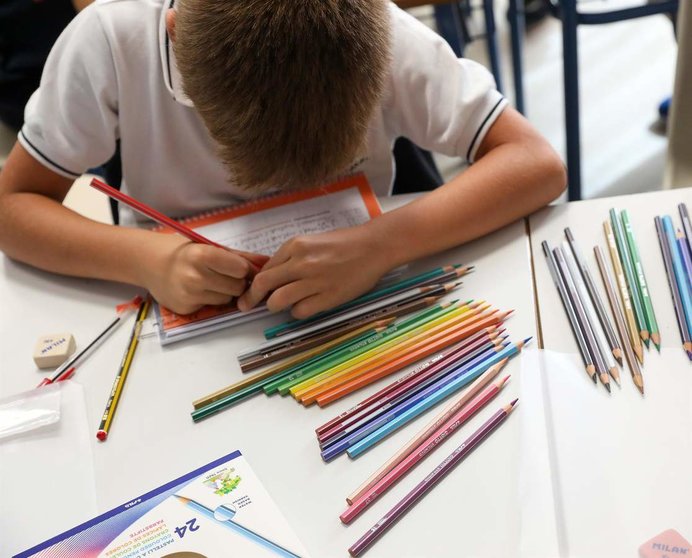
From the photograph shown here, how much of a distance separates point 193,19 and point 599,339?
0.51 metres

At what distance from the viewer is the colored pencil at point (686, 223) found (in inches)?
30.9

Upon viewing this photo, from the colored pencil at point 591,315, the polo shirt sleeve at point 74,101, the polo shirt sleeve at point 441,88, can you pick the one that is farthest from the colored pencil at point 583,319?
the polo shirt sleeve at point 74,101

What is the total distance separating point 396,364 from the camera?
71cm

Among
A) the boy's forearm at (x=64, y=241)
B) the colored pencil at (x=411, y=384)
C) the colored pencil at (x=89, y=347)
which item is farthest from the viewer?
the boy's forearm at (x=64, y=241)

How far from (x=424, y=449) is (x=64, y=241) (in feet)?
1.81

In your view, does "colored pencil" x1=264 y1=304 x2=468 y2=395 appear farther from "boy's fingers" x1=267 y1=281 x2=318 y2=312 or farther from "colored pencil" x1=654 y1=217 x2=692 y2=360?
"colored pencil" x1=654 y1=217 x2=692 y2=360

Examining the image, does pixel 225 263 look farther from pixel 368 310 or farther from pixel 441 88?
pixel 441 88

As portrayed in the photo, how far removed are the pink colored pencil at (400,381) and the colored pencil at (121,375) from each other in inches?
8.4

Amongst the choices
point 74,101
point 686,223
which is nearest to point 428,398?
point 686,223

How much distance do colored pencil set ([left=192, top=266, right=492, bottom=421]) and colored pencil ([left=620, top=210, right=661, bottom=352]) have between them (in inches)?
5.7

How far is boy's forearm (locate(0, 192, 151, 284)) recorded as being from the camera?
2.89 feet

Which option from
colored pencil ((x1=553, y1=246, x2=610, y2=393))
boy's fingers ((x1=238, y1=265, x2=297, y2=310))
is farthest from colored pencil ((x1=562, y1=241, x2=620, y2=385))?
boy's fingers ((x1=238, y1=265, x2=297, y2=310))

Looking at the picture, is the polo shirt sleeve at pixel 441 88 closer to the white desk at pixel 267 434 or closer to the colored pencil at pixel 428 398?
the white desk at pixel 267 434

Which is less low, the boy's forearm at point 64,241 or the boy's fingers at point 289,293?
the boy's forearm at point 64,241
